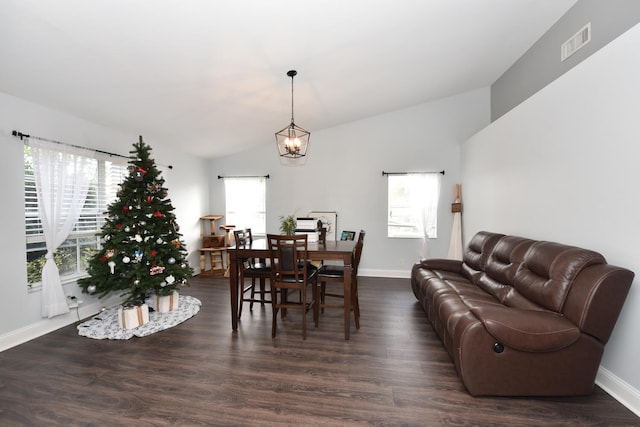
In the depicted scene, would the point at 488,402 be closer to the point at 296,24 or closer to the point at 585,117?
the point at 585,117

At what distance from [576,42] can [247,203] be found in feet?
18.0

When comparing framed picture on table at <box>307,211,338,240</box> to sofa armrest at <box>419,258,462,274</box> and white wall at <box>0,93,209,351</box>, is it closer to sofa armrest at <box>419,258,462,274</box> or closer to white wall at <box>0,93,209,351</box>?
sofa armrest at <box>419,258,462,274</box>

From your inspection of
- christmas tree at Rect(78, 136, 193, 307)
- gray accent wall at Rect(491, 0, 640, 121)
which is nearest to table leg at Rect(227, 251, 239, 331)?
christmas tree at Rect(78, 136, 193, 307)

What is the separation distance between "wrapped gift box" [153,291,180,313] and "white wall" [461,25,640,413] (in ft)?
14.2

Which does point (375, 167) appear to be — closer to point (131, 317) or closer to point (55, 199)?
point (131, 317)

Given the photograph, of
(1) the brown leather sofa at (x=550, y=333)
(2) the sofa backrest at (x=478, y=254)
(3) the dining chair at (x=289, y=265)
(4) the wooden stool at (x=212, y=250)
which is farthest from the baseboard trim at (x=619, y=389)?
(4) the wooden stool at (x=212, y=250)

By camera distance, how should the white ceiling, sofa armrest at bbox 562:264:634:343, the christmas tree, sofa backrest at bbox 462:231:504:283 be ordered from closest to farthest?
sofa armrest at bbox 562:264:634:343 < the white ceiling < the christmas tree < sofa backrest at bbox 462:231:504:283

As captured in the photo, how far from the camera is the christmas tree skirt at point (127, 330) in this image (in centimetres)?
311

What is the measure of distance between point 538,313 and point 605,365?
78 centimetres

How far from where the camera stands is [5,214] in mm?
2840

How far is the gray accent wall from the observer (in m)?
2.68

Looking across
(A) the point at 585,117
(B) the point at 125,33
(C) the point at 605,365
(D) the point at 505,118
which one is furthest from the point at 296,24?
(C) the point at 605,365

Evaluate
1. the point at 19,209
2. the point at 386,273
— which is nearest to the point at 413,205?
the point at 386,273

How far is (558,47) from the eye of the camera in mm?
3443
